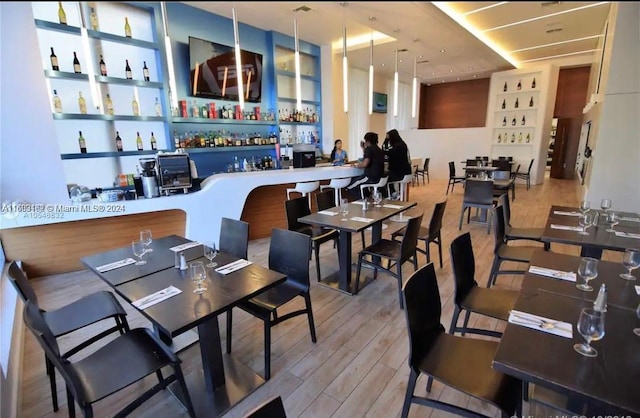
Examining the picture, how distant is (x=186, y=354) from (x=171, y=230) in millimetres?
2129

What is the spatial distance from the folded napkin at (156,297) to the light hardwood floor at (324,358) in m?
0.73

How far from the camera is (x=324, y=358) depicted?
2311 mm

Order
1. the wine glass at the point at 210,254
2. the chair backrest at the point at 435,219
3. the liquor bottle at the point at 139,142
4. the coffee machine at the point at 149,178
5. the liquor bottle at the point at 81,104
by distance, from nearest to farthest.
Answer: the wine glass at the point at 210,254
the chair backrest at the point at 435,219
the coffee machine at the point at 149,178
the liquor bottle at the point at 81,104
the liquor bottle at the point at 139,142

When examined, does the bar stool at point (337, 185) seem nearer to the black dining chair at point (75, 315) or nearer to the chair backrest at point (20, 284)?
the black dining chair at point (75, 315)

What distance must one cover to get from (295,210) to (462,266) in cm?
203

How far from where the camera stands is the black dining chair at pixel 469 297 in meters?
2.06

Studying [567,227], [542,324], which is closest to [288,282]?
[542,324]

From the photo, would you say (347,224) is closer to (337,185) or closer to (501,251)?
(501,251)

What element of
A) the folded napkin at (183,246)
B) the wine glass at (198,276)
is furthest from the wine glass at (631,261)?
the folded napkin at (183,246)

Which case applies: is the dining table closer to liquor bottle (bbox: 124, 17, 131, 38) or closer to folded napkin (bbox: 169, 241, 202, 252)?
folded napkin (bbox: 169, 241, 202, 252)

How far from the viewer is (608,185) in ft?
15.4

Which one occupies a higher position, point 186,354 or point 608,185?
point 608,185

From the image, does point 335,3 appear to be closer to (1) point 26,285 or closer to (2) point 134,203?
(1) point 26,285

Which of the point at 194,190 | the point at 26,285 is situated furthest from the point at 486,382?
the point at 194,190
